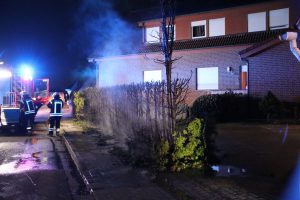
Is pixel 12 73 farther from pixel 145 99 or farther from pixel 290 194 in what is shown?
pixel 290 194

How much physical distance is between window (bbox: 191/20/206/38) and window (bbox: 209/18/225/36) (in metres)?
0.49

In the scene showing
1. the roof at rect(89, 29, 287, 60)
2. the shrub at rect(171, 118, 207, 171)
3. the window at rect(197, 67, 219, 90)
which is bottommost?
the shrub at rect(171, 118, 207, 171)

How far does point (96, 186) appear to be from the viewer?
24.3 feet

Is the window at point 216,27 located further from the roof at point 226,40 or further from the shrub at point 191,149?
the shrub at point 191,149

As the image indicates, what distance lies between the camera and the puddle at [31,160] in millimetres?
9562

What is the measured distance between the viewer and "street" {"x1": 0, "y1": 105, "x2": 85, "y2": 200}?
7438mm

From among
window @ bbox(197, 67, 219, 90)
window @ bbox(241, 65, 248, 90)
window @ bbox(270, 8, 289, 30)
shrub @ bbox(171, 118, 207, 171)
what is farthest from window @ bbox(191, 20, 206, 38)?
shrub @ bbox(171, 118, 207, 171)

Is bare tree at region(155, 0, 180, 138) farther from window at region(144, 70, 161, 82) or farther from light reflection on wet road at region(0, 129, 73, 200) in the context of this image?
window at region(144, 70, 161, 82)

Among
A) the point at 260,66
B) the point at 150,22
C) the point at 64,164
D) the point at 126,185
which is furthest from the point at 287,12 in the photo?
the point at 126,185

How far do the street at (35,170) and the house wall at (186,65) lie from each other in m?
10.6

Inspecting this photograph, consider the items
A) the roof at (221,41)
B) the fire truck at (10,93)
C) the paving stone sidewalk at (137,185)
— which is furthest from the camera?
the roof at (221,41)

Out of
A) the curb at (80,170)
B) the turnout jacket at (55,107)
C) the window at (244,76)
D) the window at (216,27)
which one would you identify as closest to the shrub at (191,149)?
the curb at (80,170)

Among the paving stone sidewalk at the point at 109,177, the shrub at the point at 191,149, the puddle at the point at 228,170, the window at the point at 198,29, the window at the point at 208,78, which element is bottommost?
the paving stone sidewalk at the point at 109,177

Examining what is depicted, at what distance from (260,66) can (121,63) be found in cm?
1156
